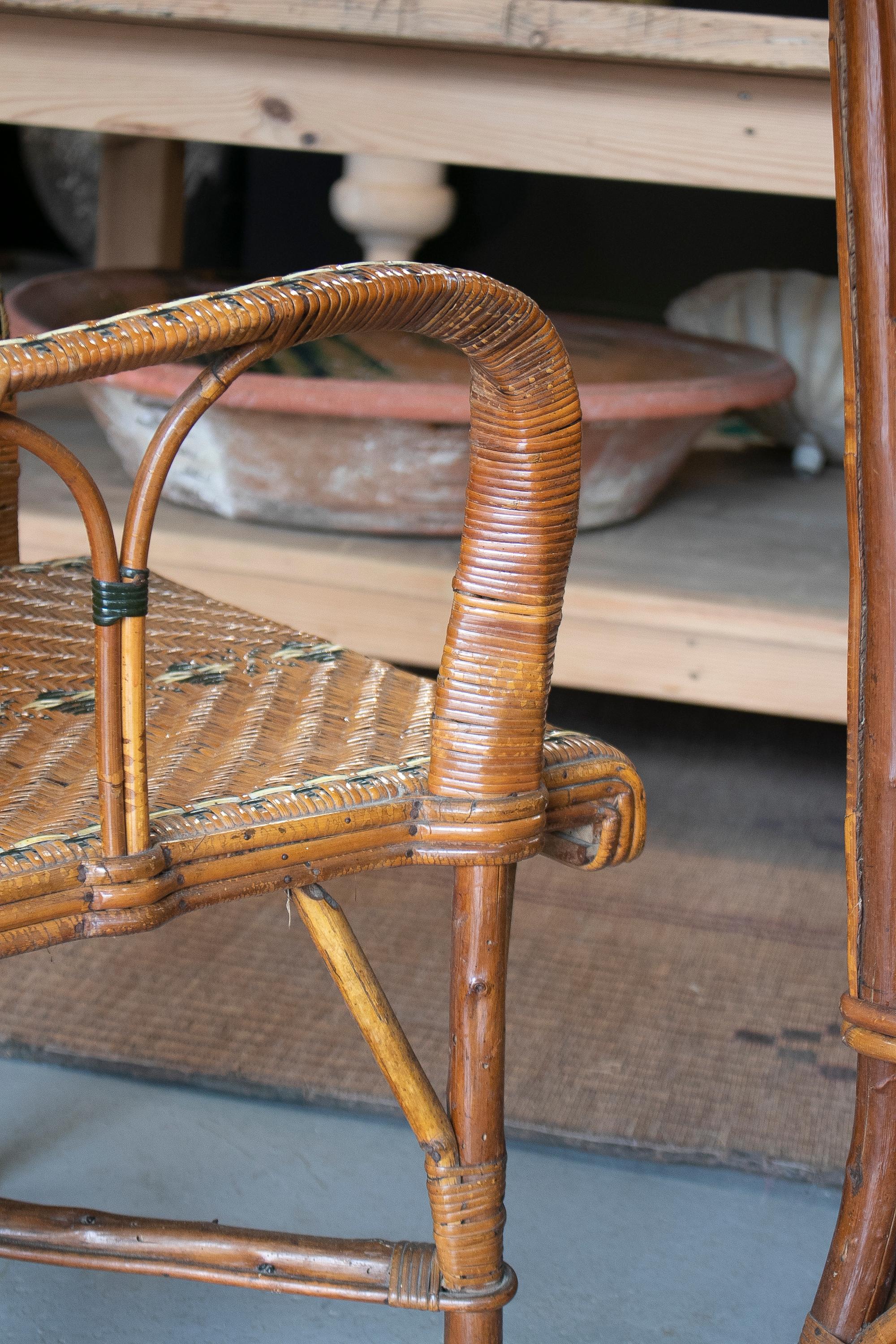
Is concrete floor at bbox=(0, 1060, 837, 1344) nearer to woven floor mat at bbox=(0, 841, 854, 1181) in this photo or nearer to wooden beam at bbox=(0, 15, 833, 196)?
woven floor mat at bbox=(0, 841, 854, 1181)

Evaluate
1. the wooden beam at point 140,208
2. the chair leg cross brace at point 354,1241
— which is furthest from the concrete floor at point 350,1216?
the wooden beam at point 140,208

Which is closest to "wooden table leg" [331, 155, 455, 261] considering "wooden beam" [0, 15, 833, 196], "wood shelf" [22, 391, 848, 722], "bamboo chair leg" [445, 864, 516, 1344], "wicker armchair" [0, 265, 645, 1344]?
"wooden beam" [0, 15, 833, 196]

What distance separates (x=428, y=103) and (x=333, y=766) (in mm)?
861

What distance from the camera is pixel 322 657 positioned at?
798 millimetres

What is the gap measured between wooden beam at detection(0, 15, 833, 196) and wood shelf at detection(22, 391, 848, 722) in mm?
389

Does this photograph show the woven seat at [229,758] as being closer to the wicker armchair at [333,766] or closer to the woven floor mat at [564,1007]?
the wicker armchair at [333,766]

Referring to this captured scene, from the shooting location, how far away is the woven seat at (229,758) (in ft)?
1.84

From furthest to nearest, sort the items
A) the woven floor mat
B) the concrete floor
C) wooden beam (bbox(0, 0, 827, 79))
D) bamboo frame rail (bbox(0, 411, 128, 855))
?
wooden beam (bbox(0, 0, 827, 79)) → the woven floor mat → the concrete floor → bamboo frame rail (bbox(0, 411, 128, 855))

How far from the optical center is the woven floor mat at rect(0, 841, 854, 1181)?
1.03 metres

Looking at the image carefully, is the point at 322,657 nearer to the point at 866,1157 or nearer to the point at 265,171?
the point at 866,1157

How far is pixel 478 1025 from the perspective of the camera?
65 cm

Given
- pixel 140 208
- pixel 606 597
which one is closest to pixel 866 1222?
pixel 606 597

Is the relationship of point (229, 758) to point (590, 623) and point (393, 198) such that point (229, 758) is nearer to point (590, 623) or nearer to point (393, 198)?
point (590, 623)

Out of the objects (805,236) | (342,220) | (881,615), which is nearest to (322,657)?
(881,615)
